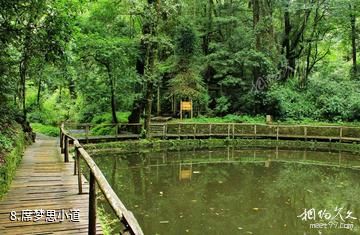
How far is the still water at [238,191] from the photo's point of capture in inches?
277

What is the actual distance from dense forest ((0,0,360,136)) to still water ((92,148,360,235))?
15.6 feet

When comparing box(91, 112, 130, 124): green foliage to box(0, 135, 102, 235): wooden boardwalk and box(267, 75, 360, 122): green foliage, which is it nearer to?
box(267, 75, 360, 122): green foliage

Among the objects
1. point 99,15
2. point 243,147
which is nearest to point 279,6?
point 243,147

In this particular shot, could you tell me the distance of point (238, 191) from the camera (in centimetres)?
963

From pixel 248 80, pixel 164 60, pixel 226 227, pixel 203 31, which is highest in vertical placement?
pixel 203 31

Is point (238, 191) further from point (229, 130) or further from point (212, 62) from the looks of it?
point (212, 62)

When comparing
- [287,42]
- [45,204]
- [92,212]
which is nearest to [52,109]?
[287,42]

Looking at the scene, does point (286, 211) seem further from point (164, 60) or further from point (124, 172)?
point (164, 60)

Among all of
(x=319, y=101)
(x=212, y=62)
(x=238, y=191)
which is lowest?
(x=238, y=191)

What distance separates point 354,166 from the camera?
13594 mm

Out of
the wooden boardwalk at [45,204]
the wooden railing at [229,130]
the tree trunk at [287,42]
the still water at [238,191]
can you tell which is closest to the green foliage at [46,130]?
the wooden railing at [229,130]

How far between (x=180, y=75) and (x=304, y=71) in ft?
36.1

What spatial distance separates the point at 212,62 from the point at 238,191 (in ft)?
46.4

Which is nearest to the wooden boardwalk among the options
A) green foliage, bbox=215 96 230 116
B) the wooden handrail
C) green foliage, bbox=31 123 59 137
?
the wooden handrail
